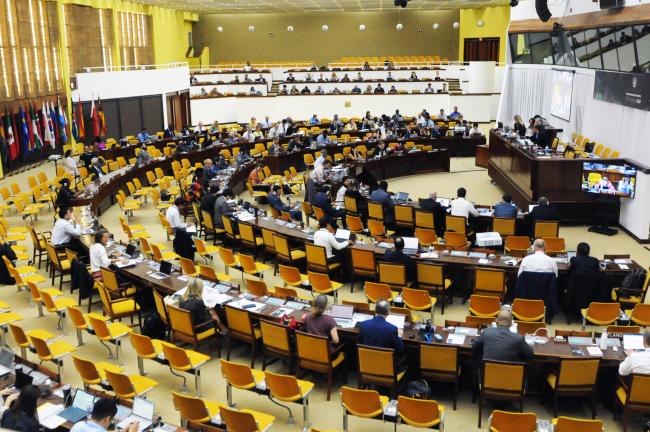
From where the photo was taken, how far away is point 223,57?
46938mm

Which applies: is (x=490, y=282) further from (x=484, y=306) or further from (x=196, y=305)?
(x=196, y=305)

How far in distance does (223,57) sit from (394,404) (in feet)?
141

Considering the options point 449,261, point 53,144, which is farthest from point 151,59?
point 449,261

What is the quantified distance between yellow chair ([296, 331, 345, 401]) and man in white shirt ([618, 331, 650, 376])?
3.33 metres

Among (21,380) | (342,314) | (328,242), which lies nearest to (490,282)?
(328,242)

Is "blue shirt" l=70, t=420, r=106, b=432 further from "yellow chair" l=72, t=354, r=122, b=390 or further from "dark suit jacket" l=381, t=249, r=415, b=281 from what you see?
"dark suit jacket" l=381, t=249, r=415, b=281

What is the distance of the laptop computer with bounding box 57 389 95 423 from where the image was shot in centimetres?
631

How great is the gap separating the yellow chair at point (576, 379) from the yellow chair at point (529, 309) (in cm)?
197

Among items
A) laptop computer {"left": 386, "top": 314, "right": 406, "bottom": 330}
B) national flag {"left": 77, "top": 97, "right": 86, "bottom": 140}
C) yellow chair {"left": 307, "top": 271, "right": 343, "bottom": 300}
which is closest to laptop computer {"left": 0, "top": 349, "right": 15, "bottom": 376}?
laptop computer {"left": 386, "top": 314, "right": 406, "bottom": 330}

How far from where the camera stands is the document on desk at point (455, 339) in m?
7.90

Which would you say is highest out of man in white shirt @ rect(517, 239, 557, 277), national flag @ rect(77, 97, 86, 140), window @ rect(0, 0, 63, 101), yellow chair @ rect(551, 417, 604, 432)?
window @ rect(0, 0, 63, 101)

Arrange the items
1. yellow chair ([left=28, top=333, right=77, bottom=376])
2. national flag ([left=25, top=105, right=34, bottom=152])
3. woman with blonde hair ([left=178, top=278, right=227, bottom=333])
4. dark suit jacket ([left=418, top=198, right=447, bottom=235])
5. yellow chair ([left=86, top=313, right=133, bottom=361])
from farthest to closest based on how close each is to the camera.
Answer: national flag ([left=25, top=105, right=34, bottom=152]) < dark suit jacket ([left=418, top=198, right=447, bottom=235]) < woman with blonde hair ([left=178, top=278, right=227, bottom=333]) < yellow chair ([left=86, top=313, right=133, bottom=361]) < yellow chair ([left=28, top=333, right=77, bottom=376])

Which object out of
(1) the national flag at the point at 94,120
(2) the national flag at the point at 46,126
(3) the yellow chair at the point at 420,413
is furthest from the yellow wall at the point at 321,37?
(3) the yellow chair at the point at 420,413

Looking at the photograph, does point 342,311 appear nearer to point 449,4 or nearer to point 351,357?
point 351,357
